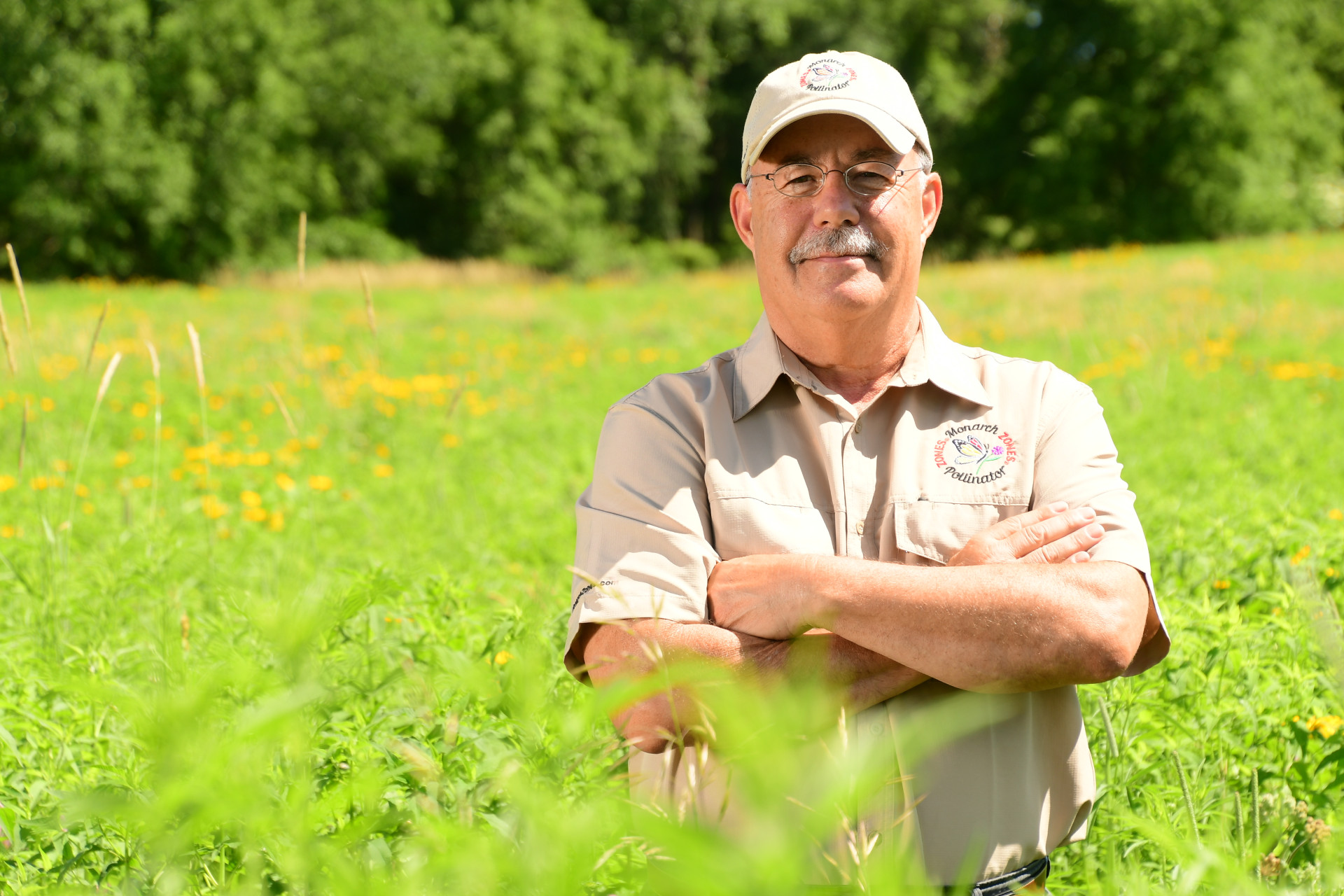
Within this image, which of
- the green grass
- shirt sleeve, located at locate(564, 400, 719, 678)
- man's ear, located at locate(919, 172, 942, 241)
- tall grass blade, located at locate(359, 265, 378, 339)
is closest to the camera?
the green grass

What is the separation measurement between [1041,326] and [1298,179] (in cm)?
3257

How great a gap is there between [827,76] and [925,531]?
99 cm

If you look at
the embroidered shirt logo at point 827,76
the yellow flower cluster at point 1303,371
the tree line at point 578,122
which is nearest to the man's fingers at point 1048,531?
the embroidered shirt logo at point 827,76

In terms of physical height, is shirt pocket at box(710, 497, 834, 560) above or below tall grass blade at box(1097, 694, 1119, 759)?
above

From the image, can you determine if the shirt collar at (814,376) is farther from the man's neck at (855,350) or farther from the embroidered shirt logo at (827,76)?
the embroidered shirt logo at (827,76)

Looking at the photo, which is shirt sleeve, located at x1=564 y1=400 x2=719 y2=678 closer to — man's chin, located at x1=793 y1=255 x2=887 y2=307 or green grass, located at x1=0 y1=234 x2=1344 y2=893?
green grass, located at x1=0 y1=234 x2=1344 y2=893

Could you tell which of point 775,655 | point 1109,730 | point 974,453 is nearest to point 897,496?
point 974,453

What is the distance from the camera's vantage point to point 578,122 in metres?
36.4

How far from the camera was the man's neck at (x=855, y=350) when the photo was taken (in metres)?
2.32

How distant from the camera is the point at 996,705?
6.35 ft

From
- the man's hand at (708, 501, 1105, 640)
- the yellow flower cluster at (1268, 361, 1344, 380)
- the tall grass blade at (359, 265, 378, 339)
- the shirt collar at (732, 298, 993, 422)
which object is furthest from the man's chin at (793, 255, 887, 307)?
the yellow flower cluster at (1268, 361, 1344, 380)

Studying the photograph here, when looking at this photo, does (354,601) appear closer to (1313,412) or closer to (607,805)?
(607,805)

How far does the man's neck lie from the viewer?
2.32 metres

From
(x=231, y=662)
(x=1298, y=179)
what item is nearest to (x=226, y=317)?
(x=231, y=662)
